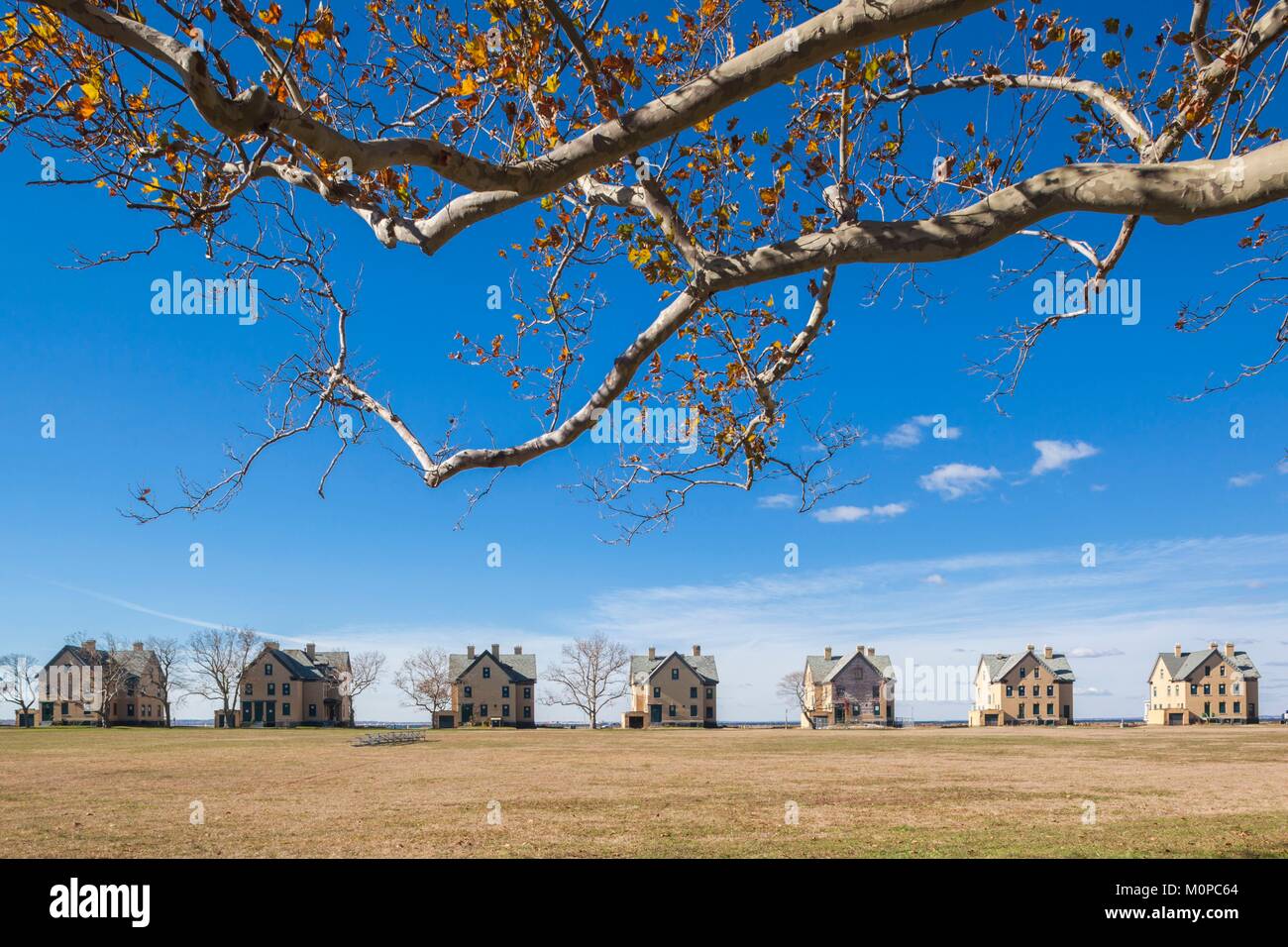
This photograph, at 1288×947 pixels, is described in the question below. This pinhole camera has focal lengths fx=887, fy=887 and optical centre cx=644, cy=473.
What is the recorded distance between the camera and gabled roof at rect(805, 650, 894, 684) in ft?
295

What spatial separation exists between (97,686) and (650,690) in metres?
53.5

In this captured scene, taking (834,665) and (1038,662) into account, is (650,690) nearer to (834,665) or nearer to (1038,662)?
(834,665)

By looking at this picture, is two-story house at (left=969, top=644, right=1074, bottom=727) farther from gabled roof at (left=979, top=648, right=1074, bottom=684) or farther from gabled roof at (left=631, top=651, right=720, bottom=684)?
gabled roof at (left=631, top=651, right=720, bottom=684)

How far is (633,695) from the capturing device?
93000 millimetres

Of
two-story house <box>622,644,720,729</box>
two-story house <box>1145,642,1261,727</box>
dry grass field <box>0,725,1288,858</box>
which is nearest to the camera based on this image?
dry grass field <box>0,725,1288,858</box>

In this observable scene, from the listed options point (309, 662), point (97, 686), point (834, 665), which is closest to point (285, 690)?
point (309, 662)

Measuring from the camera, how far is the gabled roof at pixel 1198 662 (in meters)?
93.9

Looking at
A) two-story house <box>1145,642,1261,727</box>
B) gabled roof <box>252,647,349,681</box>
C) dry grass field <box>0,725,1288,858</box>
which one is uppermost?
dry grass field <box>0,725,1288,858</box>

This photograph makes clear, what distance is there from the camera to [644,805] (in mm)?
19625

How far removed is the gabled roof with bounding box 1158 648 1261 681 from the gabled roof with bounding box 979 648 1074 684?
1334 cm

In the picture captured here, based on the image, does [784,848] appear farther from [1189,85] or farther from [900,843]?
[1189,85]

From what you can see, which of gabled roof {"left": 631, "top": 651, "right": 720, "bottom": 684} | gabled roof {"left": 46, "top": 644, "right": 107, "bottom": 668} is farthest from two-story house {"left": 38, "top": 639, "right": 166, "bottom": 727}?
gabled roof {"left": 631, "top": 651, "right": 720, "bottom": 684}
